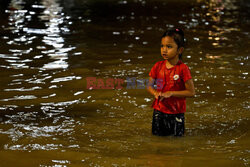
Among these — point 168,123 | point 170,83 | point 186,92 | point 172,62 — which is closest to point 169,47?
point 172,62

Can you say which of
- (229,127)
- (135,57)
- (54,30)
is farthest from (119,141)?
(54,30)

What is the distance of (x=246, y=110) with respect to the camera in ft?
20.6

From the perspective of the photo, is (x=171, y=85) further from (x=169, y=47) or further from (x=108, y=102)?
(x=108, y=102)

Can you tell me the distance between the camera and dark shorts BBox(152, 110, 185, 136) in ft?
15.8

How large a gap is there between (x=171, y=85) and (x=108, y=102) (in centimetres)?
212

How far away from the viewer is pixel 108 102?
671cm

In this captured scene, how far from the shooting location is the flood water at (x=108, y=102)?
15.3 feet

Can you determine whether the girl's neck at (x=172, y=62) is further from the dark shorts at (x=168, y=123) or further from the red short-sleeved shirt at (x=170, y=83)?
the dark shorts at (x=168, y=123)

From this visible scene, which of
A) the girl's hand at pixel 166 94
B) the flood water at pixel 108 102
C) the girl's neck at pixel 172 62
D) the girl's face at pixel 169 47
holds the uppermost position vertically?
the girl's face at pixel 169 47

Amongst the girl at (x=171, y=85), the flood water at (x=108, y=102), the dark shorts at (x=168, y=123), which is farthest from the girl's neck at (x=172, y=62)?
the flood water at (x=108, y=102)

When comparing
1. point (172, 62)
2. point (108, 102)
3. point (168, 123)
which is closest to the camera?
point (172, 62)

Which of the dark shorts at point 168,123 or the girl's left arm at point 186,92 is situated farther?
the dark shorts at point 168,123

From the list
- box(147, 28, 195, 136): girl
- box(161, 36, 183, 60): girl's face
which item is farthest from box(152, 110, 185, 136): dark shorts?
box(161, 36, 183, 60): girl's face

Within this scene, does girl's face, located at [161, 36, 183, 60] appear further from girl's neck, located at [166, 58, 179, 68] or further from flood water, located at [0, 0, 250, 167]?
flood water, located at [0, 0, 250, 167]
